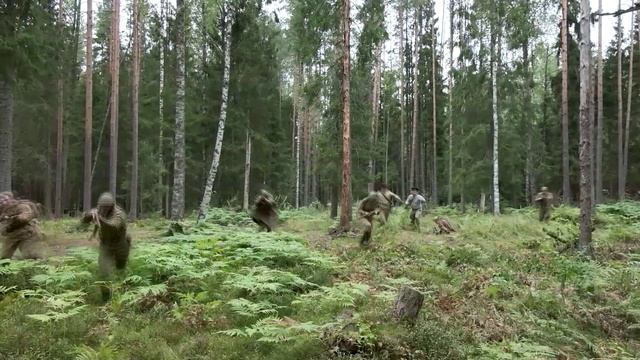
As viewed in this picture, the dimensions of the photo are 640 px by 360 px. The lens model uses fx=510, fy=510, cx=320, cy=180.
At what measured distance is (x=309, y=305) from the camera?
730 cm

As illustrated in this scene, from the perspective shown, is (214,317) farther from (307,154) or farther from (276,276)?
(307,154)

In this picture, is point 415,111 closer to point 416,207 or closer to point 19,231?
point 416,207

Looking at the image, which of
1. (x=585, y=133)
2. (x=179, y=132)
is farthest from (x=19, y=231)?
(x=585, y=133)

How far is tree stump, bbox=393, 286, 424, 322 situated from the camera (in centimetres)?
663

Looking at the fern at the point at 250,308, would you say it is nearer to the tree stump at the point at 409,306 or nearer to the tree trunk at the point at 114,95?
the tree stump at the point at 409,306

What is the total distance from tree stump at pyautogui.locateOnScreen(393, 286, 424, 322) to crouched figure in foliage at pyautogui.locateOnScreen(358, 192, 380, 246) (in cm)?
643

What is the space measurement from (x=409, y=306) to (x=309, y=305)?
147 cm

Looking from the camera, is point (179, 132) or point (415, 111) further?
point (415, 111)

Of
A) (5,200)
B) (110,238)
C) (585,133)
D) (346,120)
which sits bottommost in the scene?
(110,238)

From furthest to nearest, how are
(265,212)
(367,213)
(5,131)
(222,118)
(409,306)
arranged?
1. (222,118)
2. (5,131)
3. (265,212)
4. (367,213)
5. (409,306)

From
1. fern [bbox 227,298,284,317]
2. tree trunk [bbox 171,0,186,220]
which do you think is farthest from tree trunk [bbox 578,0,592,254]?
tree trunk [bbox 171,0,186,220]

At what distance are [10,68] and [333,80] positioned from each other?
1059cm

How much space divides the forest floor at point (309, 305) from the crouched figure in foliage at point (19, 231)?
537 mm

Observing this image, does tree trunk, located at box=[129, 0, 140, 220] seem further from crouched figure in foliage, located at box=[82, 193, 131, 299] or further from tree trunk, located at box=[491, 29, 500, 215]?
tree trunk, located at box=[491, 29, 500, 215]
